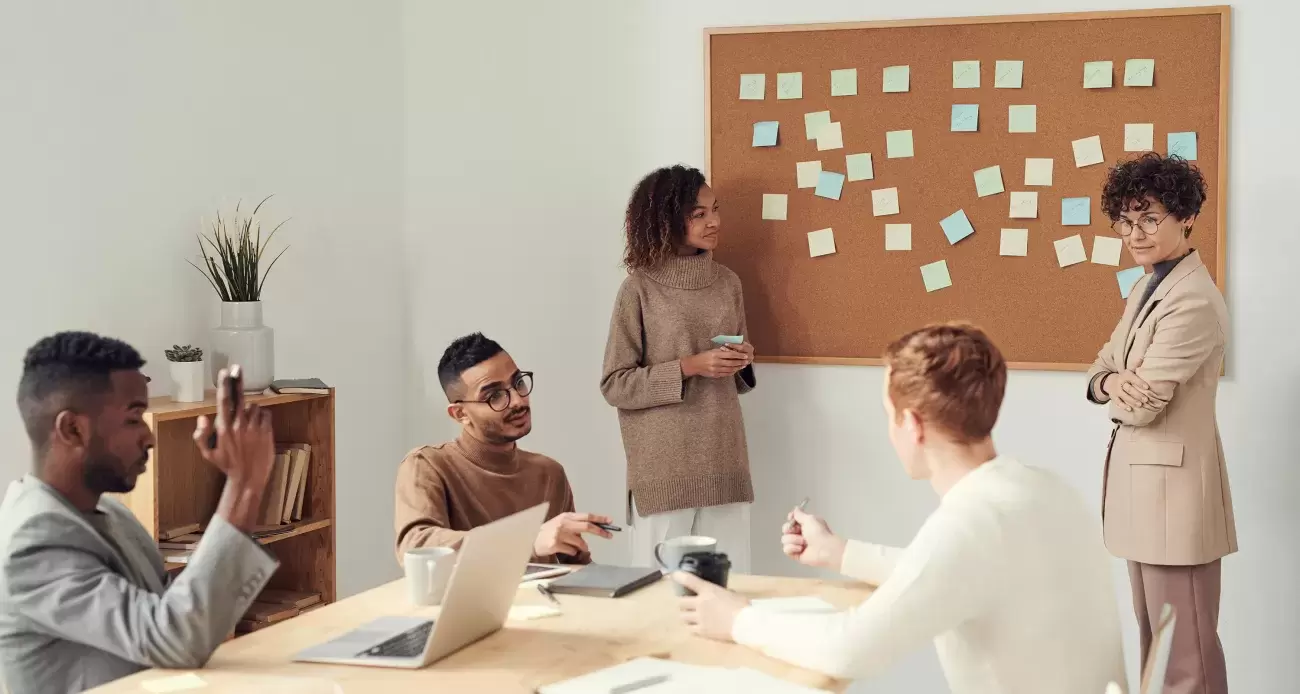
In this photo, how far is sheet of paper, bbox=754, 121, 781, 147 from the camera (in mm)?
3955

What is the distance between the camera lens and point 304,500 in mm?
3477

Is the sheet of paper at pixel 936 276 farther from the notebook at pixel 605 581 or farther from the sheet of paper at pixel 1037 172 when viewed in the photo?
the notebook at pixel 605 581

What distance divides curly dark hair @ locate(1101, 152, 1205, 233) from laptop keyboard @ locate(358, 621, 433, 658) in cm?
230

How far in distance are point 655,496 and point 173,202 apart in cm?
157

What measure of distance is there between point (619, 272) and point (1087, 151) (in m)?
1.49

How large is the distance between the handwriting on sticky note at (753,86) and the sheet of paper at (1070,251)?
102 cm

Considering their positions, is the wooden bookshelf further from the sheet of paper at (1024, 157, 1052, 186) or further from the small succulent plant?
the sheet of paper at (1024, 157, 1052, 186)

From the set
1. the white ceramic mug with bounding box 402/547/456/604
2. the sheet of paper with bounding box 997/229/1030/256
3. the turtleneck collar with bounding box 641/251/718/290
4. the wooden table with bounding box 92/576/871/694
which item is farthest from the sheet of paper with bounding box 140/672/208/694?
the sheet of paper with bounding box 997/229/1030/256

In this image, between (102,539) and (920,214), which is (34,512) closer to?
(102,539)

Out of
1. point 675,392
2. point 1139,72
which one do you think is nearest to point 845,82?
point 1139,72

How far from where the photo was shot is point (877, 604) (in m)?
1.67

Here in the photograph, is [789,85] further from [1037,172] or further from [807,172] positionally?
[1037,172]

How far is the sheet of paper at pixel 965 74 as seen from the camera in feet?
12.5

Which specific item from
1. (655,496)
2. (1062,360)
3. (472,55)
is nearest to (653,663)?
(655,496)
